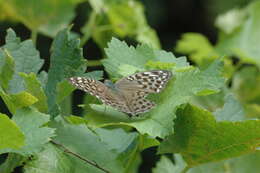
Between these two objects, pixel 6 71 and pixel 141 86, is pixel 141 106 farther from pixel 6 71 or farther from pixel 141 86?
pixel 6 71

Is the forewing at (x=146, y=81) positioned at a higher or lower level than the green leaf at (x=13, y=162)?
higher

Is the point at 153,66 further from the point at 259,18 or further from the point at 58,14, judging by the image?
the point at 259,18

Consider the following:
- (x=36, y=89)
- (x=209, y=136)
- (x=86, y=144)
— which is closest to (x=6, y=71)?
(x=36, y=89)

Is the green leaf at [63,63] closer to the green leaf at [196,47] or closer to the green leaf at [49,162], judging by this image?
the green leaf at [49,162]

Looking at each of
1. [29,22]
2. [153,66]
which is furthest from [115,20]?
[153,66]

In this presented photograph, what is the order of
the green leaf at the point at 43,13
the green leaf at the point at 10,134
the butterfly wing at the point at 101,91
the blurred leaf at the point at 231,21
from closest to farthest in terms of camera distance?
1. the green leaf at the point at 10,134
2. the butterfly wing at the point at 101,91
3. the green leaf at the point at 43,13
4. the blurred leaf at the point at 231,21

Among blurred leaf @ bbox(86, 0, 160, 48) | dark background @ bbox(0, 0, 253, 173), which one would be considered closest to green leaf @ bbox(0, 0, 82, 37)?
blurred leaf @ bbox(86, 0, 160, 48)

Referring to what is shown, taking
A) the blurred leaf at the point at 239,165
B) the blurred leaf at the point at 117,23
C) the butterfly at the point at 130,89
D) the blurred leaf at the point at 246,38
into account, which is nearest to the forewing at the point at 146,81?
the butterfly at the point at 130,89
